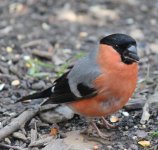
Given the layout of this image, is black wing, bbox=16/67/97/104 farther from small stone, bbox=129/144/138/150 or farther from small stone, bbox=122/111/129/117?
small stone, bbox=122/111/129/117

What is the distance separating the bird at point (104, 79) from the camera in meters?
4.49

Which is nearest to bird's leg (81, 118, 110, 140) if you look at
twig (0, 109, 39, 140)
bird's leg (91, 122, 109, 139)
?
bird's leg (91, 122, 109, 139)

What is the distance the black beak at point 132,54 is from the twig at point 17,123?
3.76 ft

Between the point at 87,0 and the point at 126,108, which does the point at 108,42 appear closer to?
the point at 126,108

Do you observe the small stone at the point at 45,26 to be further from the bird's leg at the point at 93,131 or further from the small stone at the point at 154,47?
the bird's leg at the point at 93,131

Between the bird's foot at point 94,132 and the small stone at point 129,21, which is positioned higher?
the small stone at point 129,21

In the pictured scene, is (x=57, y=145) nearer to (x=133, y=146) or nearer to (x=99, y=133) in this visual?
(x=99, y=133)

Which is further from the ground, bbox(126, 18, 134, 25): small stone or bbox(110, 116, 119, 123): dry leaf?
bbox(126, 18, 134, 25): small stone

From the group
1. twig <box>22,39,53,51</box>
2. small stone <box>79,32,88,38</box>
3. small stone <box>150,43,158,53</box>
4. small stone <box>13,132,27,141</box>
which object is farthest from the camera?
small stone <box>79,32,88,38</box>

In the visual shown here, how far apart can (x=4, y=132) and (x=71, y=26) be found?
3264 mm

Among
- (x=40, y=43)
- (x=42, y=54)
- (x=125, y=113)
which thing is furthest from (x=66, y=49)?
(x=125, y=113)

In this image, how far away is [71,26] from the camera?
7.59 metres

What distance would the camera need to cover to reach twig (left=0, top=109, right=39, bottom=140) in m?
4.63

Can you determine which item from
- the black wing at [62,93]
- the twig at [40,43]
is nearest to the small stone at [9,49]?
the twig at [40,43]
